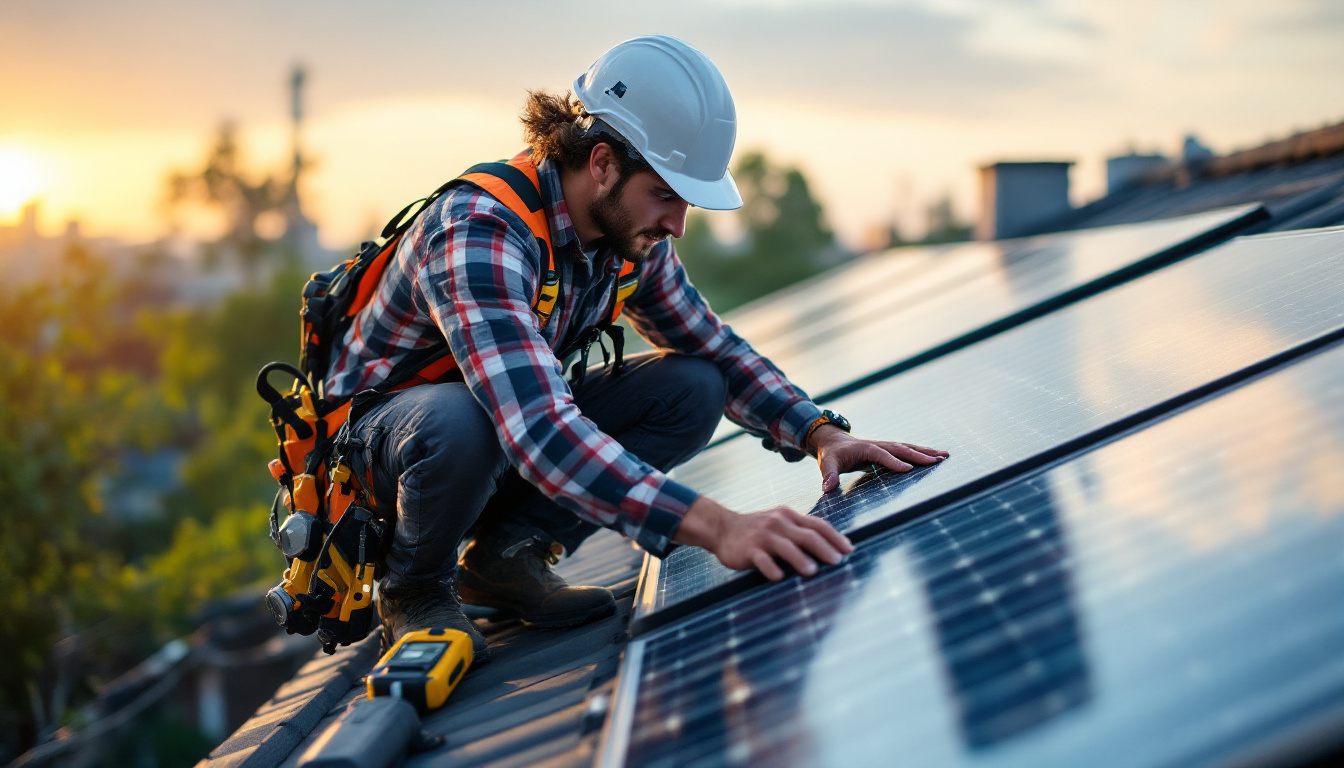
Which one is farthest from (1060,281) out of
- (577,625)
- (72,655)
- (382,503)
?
(72,655)

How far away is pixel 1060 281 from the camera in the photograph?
422 centimetres

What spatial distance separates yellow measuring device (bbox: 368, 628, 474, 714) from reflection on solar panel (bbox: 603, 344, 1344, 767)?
56 centimetres

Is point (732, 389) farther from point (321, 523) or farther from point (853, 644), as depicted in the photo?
point (853, 644)

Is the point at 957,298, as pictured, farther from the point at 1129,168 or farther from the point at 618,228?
the point at 1129,168

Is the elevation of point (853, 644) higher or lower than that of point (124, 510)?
higher

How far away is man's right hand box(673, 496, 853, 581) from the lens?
189 centimetres

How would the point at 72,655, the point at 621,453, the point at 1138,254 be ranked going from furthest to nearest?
1. the point at 72,655
2. the point at 1138,254
3. the point at 621,453

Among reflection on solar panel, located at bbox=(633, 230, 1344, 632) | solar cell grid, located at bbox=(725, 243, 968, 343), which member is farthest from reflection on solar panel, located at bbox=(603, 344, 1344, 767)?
solar cell grid, located at bbox=(725, 243, 968, 343)

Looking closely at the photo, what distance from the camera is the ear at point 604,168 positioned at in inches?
111

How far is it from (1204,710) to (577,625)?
1903 millimetres

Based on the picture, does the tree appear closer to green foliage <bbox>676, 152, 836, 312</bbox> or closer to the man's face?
green foliage <bbox>676, 152, 836, 312</bbox>

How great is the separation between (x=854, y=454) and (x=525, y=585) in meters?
0.99

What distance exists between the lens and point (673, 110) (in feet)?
9.07

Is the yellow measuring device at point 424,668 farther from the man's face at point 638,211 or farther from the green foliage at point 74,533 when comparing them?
the green foliage at point 74,533
